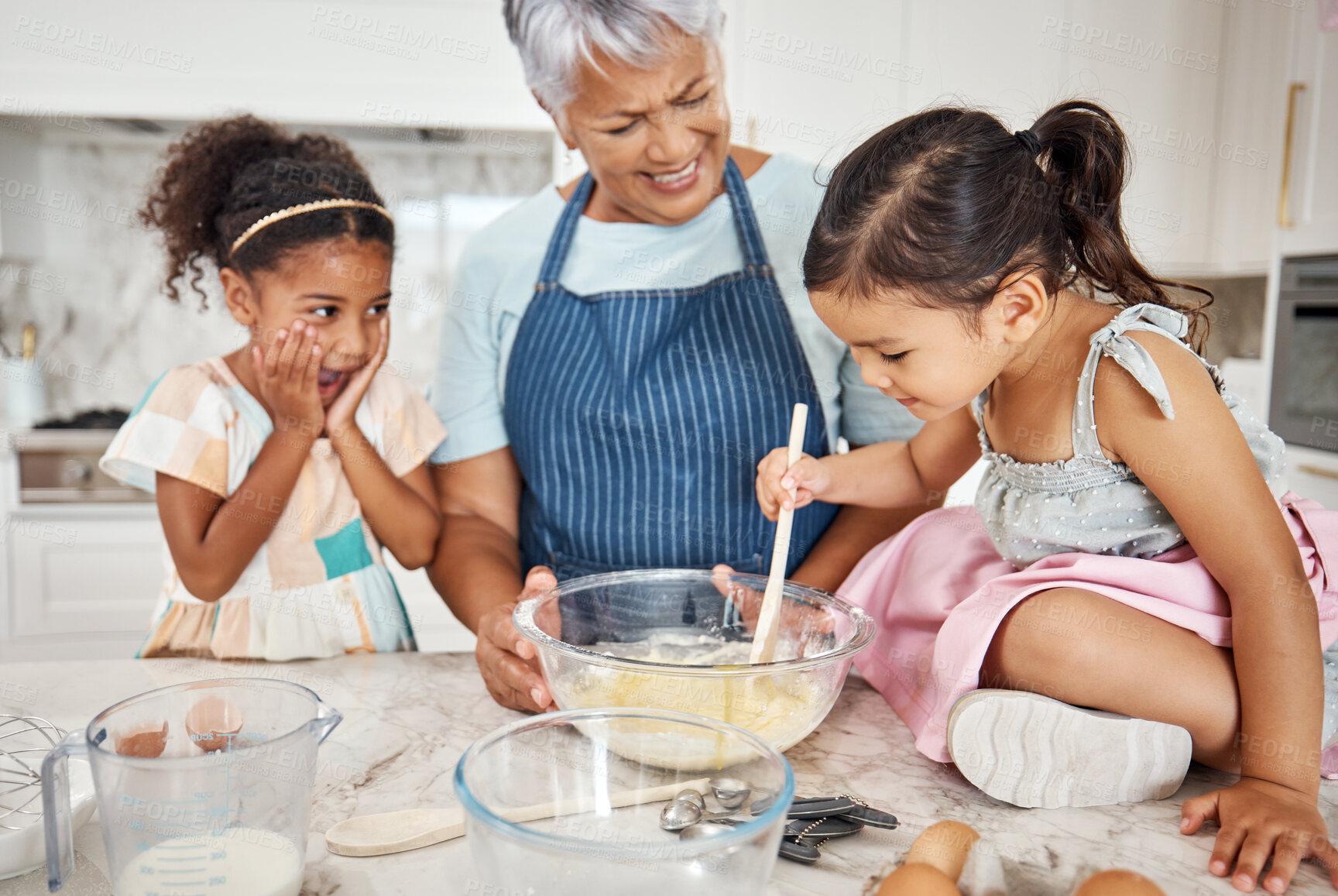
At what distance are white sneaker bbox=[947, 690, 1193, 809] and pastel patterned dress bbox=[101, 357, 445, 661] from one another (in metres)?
0.74

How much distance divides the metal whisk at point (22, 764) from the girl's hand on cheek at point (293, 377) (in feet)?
1.33

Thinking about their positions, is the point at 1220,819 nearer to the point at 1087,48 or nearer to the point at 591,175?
the point at 591,175

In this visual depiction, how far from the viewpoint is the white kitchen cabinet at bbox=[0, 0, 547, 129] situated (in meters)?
2.42

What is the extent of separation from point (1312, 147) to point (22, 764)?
3022 mm

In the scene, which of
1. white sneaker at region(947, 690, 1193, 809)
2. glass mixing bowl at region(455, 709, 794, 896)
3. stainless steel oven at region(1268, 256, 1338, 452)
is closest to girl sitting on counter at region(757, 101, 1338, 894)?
white sneaker at region(947, 690, 1193, 809)

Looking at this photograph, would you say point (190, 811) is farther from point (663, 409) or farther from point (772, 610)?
point (663, 409)

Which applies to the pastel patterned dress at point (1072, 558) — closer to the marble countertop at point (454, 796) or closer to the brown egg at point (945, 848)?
the marble countertop at point (454, 796)

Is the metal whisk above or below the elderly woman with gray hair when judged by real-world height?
below

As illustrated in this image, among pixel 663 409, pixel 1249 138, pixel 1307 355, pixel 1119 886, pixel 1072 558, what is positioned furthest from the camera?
pixel 1249 138

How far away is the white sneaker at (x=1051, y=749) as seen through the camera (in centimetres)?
66

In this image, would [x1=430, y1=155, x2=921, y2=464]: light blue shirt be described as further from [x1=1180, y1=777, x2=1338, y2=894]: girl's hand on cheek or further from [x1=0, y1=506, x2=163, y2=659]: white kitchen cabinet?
[x1=0, y1=506, x2=163, y2=659]: white kitchen cabinet

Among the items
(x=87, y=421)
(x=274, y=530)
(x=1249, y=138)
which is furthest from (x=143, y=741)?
(x=1249, y=138)

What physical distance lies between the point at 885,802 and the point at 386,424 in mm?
780

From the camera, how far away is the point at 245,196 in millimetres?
1073
